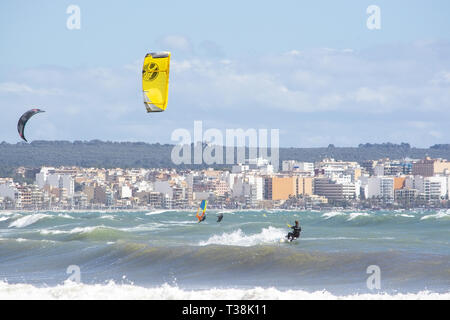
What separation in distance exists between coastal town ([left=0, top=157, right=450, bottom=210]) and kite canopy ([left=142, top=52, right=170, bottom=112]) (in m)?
125

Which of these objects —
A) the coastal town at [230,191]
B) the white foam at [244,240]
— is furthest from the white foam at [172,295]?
the coastal town at [230,191]

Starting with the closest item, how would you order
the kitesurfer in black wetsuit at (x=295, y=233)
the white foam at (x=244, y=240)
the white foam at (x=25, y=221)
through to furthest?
the kitesurfer in black wetsuit at (x=295, y=233) < the white foam at (x=244, y=240) < the white foam at (x=25, y=221)

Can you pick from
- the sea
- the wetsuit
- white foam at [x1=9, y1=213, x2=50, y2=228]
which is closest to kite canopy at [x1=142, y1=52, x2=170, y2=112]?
the sea

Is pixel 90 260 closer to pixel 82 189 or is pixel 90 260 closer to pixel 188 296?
pixel 188 296

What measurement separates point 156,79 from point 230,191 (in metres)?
135

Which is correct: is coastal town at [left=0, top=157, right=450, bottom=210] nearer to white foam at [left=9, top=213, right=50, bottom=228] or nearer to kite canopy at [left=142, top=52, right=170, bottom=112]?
white foam at [left=9, top=213, right=50, bottom=228]

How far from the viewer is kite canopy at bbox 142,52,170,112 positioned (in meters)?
16.7

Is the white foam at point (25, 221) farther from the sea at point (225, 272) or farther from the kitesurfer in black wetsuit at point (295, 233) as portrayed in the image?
the kitesurfer in black wetsuit at point (295, 233)

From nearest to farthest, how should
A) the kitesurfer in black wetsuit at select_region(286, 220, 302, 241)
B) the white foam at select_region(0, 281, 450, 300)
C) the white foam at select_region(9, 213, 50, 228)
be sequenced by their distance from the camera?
the white foam at select_region(0, 281, 450, 300) → the kitesurfer in black wetsuit at select_region(286, 220, 302, 241) → the white foam at select_region(9, 213, 50, 228)

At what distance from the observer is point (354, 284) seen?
15.8 m

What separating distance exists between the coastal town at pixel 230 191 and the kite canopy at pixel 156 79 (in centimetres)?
12486

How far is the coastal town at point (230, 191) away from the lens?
144 metres

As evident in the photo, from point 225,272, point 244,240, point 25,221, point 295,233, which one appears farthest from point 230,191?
point 225,272
